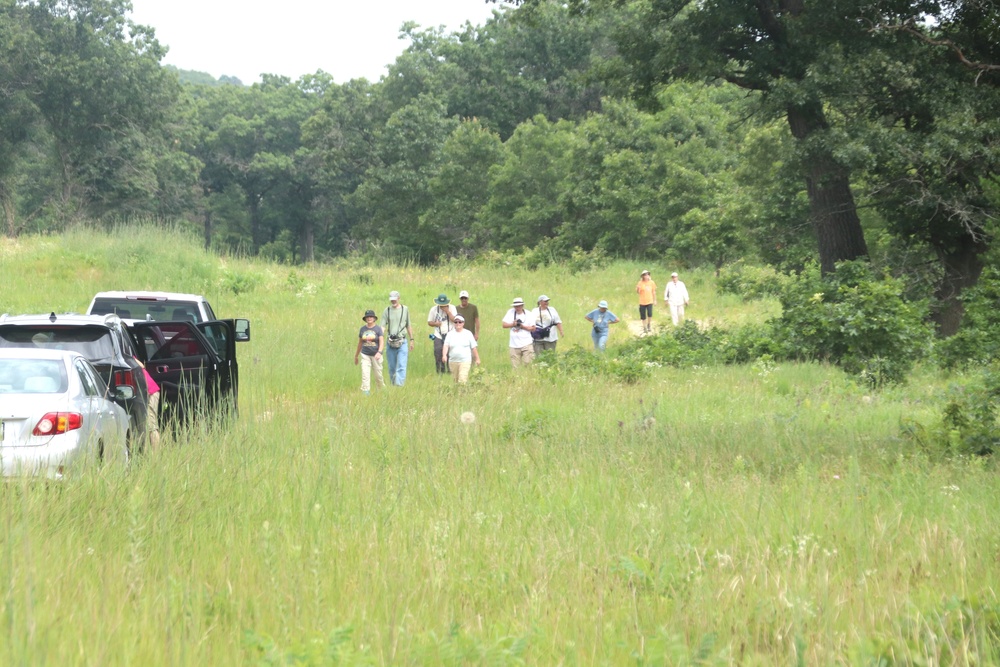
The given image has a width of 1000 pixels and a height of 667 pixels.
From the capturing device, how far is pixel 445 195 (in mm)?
64062

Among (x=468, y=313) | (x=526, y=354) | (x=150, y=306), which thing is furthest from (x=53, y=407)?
(x=526, y=354)

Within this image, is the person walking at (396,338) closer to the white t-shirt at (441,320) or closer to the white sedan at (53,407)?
the white t-shirt at (441,320)

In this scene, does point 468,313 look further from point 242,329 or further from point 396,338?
point 242,329

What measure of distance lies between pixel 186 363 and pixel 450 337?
20.9 feet

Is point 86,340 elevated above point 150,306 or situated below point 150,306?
below

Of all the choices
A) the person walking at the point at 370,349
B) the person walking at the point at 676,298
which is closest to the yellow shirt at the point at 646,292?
the person walking at the point at 676,298

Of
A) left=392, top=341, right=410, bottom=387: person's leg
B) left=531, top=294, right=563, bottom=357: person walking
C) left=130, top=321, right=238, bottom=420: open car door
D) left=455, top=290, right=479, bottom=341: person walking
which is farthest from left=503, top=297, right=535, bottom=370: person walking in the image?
left=130, top=321, right=238, bottom=420: open car door

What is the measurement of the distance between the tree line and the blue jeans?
747 cm

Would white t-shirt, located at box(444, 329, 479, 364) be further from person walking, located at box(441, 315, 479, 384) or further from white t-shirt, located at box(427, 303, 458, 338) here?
white t-shirt, located at box(427, 303, 458, 338)

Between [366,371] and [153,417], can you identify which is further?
[366,371]

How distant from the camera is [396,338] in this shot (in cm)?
1805

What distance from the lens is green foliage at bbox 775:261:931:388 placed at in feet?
57.5

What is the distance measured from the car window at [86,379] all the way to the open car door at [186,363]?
2.04 meters

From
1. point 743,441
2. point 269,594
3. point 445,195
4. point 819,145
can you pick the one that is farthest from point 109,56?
point 269,594
